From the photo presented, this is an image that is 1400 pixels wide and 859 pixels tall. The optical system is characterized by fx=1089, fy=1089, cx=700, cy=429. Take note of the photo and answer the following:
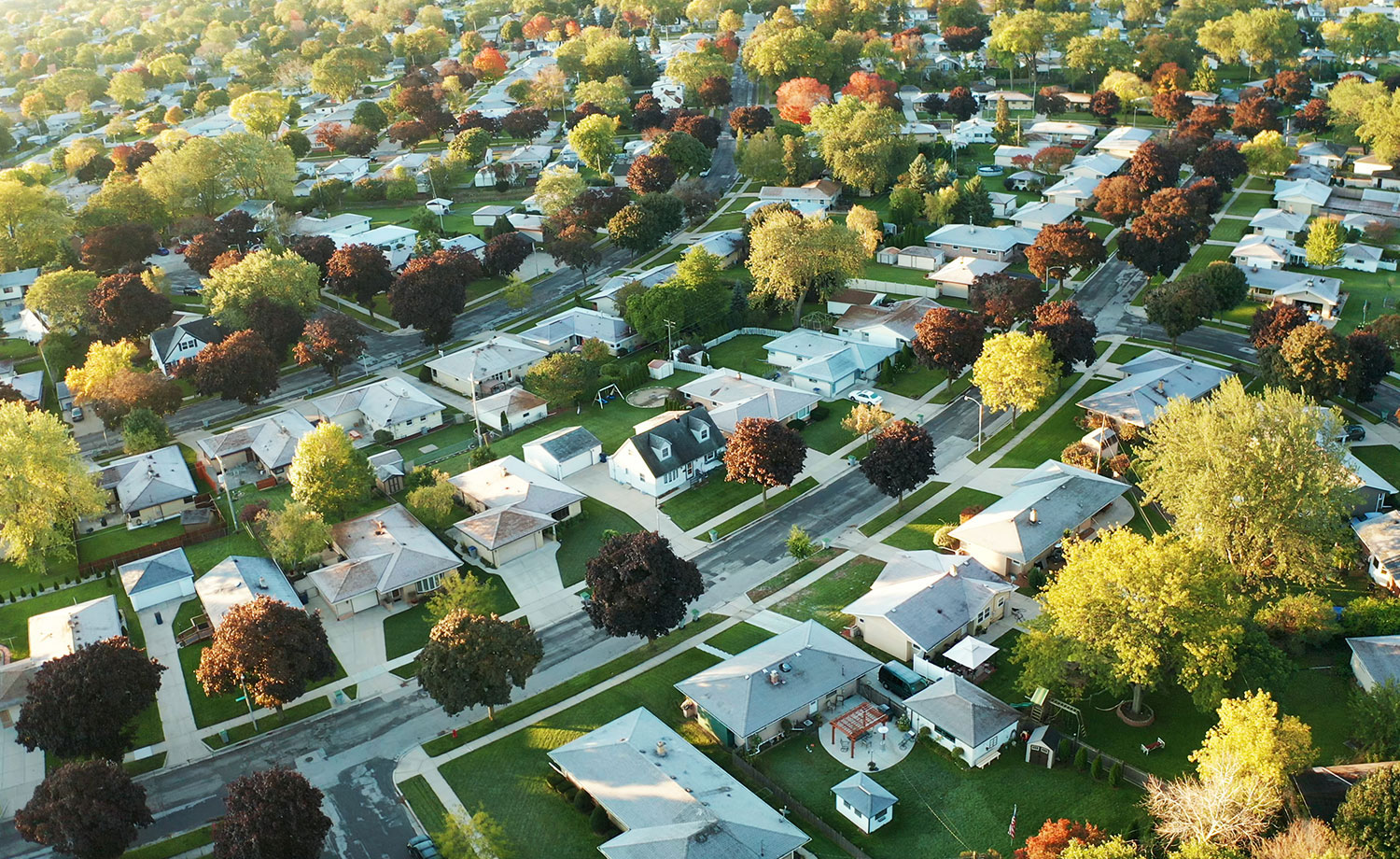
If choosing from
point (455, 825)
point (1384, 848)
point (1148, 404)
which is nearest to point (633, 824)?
point (455, 825)

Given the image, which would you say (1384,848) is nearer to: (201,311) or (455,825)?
(455,825)

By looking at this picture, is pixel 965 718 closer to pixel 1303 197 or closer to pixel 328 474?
pixel 328 474

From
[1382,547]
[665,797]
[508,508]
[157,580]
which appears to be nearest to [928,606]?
[665,797]

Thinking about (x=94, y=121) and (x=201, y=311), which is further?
(x=94, y=121)

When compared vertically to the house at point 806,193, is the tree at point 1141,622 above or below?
above

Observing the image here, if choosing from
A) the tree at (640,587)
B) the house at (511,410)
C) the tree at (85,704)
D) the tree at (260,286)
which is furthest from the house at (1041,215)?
the tree at (85,704)

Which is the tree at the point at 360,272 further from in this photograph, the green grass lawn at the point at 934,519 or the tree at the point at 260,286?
the green grass lawn at the point at 934,519
